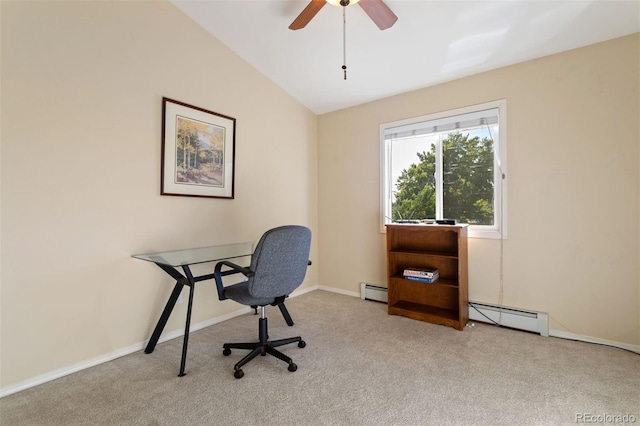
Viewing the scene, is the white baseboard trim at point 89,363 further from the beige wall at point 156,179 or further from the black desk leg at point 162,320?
the black desk leg at point 162,320

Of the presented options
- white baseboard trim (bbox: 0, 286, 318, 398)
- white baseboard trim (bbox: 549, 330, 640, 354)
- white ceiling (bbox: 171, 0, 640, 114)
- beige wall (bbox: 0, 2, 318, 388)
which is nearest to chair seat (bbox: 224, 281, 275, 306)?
white baseboard trim (bbox: 0, 286, 318, 398)

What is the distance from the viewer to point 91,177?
6.76 feet

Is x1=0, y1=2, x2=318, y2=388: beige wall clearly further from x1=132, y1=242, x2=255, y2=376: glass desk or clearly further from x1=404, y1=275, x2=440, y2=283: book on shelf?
x1=404, y1=275, x2=440, y2=283: book on shelf

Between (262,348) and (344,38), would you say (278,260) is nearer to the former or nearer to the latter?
(262,348)

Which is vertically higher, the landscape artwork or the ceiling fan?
the ceiling fan

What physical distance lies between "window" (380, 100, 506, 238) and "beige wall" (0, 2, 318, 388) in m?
1.98

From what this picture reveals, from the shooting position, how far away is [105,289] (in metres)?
2.13

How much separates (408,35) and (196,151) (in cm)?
213

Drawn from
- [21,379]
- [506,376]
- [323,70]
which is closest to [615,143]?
[506,376]

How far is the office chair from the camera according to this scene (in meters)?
1.86

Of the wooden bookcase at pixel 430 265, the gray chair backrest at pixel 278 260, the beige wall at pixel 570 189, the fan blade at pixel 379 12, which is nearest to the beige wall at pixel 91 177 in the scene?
the gray chair backrest at pixel 278 260

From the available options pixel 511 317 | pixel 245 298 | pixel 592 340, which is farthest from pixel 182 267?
pixel 592 340

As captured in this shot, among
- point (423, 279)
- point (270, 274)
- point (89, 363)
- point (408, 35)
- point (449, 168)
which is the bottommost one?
point (89, 363)

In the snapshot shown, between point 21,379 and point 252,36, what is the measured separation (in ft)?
10.2
